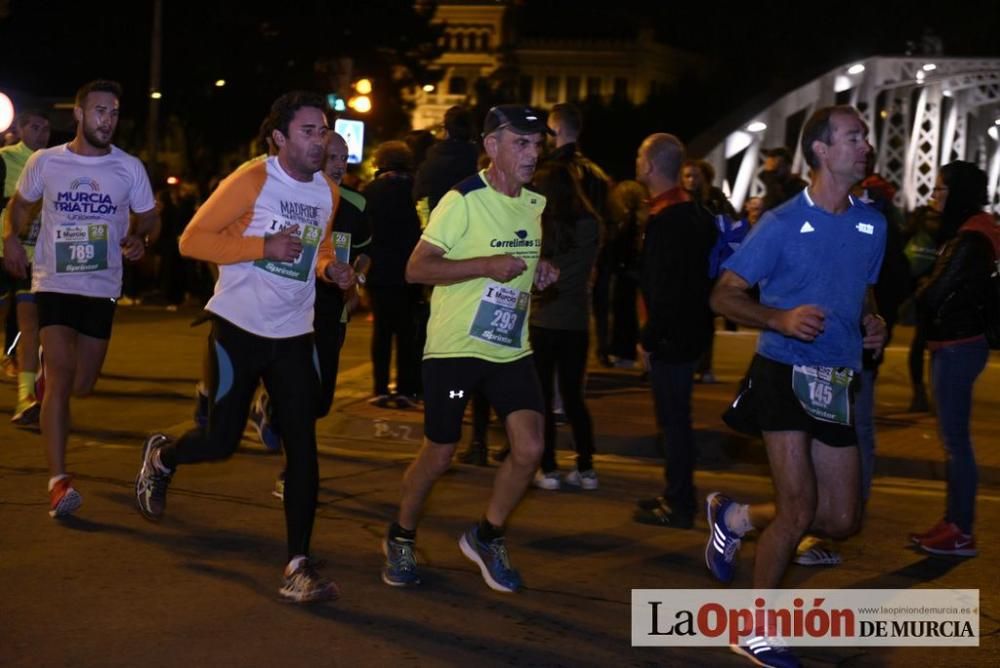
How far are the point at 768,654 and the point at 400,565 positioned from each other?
1681mm

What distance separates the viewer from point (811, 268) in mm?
5855

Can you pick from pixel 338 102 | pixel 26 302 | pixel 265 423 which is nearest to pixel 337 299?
pixel 265 423

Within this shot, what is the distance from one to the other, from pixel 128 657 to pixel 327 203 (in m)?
2.11

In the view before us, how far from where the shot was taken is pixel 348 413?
1176cm

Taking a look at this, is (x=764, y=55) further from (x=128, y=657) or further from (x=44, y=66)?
(x=128, y=657)

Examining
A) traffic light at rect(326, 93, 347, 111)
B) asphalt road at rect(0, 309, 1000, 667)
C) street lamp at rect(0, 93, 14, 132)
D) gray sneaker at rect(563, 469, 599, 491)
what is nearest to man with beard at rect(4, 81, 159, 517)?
asphalt road at rect(0, 309, 1000, 667)

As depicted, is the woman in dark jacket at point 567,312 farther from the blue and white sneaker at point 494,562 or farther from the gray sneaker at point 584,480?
the blue and white sneaker at point 494,562

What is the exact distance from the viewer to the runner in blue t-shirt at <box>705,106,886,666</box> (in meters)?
5.81

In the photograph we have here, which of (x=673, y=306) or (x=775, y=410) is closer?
(x=775, y=410)

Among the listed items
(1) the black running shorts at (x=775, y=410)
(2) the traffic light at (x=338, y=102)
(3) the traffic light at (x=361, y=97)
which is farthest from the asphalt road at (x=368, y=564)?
(3) the traffic light at (x=361, y=97)

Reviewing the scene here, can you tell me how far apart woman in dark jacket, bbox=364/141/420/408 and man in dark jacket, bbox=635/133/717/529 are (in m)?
3.89

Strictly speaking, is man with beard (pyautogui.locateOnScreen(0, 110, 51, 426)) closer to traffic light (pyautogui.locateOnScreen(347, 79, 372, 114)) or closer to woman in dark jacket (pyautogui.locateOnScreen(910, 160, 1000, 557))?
woman in dark jacket (pyautogui.locateOnScreen(910, 160, 1000, 557))

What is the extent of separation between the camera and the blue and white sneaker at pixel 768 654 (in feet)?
18.7

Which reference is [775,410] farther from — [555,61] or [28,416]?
[555,61]
